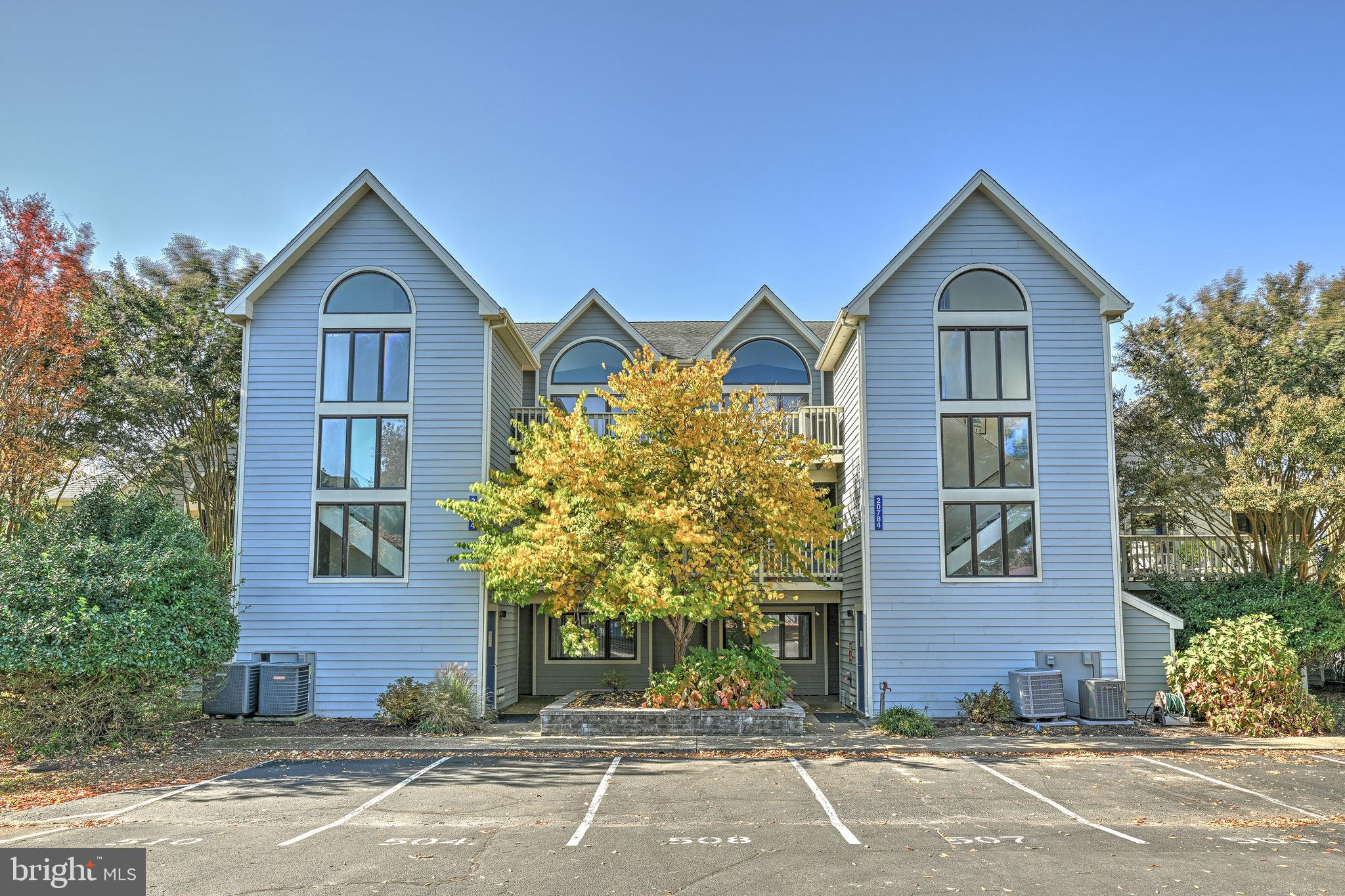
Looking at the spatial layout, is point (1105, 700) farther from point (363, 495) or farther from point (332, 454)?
point (332, 454)

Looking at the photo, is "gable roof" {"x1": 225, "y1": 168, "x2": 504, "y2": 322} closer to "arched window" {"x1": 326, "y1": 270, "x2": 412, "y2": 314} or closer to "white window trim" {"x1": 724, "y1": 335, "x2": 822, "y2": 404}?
"arched window" {"x1": 326, "y1": 270, "x2": 412, "y2": 314}

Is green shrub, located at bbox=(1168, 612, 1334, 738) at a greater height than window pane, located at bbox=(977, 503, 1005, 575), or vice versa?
window pane, located at bbox=(977, 503, 1005, 575)

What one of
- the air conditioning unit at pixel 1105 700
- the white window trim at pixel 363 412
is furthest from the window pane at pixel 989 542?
the white window trim at pixel 363 412

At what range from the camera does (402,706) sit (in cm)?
1608

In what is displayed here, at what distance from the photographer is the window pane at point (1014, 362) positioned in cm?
1783

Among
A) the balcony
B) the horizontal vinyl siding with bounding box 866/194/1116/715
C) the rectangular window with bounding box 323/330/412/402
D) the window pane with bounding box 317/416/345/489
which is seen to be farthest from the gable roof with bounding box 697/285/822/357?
the window pane with bounding box 317/416/345/489

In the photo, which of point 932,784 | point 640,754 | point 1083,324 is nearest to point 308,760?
point 640,754

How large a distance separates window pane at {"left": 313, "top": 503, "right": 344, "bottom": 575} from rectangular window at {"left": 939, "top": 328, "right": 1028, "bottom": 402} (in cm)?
1211

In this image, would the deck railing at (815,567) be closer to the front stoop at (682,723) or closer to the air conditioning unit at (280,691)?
the front stoop at (682,723)

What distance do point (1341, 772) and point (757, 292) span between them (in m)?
14.0

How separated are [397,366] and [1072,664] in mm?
14204

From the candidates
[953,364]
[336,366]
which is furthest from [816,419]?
[336,366]

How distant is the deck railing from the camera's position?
18.0 metres

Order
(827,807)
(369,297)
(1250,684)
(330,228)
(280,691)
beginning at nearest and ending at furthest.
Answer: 1. (827,807)
2. (1250,684)
3. (280,691)
4. (369,297)
5. (330,228)
